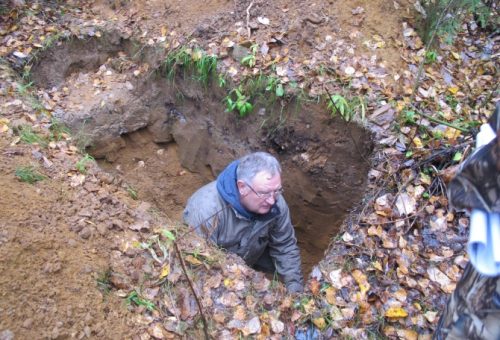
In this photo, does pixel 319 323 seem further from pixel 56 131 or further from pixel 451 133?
pixel 56 131

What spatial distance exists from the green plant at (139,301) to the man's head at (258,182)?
3.86 ft

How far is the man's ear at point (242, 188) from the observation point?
12.1 ft

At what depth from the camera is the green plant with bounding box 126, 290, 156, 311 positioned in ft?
9.87

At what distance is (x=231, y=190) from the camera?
3762mm

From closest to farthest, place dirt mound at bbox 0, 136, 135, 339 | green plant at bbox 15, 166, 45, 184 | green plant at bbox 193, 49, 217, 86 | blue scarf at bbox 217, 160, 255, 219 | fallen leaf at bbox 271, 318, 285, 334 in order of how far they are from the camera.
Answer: dirt mound at bbox 0, 136, 135, 339 < fallen leaf at bbox 271, 318, 285, 334 < green plant at bbox 15, 166, 45, 184 < blue scarf at bbox 217, 160, 255, 219 < green plant at bbox 193, 49, 217, 86

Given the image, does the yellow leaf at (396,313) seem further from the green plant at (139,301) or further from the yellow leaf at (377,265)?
the green plant at (139,301)

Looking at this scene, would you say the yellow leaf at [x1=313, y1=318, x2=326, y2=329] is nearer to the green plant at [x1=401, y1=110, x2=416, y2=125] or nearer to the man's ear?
the man's ear

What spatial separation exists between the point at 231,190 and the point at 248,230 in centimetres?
45

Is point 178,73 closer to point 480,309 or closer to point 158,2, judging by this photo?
point 158,2

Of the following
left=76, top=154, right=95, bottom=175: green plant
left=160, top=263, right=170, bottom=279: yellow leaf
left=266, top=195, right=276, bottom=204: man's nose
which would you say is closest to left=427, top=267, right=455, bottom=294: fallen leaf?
left=266, top=195, right=276, bottom=204: man's nose

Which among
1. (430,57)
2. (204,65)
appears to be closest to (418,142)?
(430,57)

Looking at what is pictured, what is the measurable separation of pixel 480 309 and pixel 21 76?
5.36m

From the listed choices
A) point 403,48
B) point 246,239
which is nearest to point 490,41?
point 403,48

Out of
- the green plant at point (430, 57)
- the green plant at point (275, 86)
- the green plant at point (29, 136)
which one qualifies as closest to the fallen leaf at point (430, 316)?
the green plant at point (275, 86)
